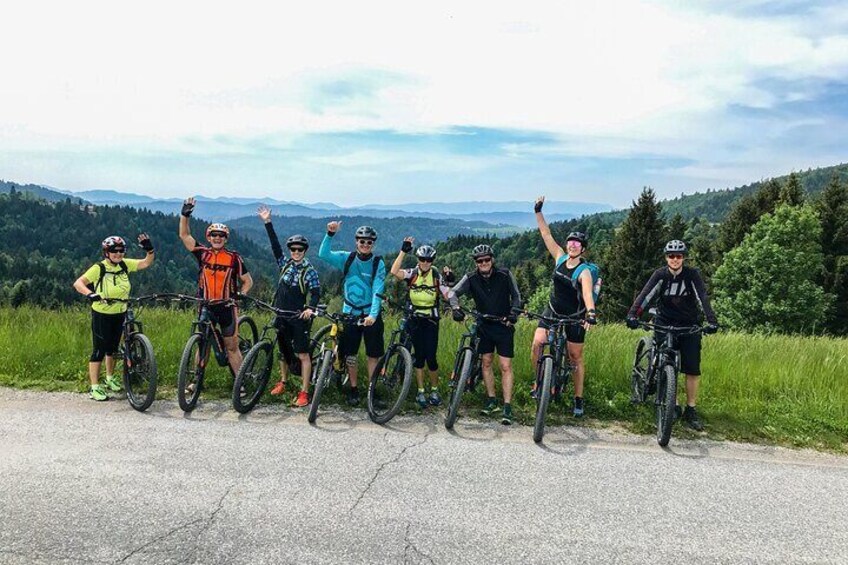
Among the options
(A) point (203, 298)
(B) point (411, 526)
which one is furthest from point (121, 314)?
(B) point (411, 526)

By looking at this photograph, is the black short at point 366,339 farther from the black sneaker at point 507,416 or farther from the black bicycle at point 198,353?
the black sneaker at point 507,416

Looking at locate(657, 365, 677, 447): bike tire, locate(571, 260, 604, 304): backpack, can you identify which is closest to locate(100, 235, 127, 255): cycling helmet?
locate(571, 260, 604, 304): backpack

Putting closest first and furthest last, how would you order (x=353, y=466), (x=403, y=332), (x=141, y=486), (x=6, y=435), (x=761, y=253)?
(x=141, y=486), (x=353, y=466), (x=6, y=435), (x=403, y=332), (x=761, y=253)

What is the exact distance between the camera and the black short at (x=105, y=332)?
25.1ft

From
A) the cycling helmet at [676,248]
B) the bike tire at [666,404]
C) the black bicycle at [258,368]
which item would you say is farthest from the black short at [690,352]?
the black bicycle at [258,368]

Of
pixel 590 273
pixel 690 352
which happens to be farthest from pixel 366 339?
pixel 690 352

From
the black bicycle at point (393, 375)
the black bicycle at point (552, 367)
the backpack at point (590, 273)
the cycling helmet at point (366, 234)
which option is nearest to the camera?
the black bicycle at point (552, 367)

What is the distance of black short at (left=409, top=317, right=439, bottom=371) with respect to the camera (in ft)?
24.7

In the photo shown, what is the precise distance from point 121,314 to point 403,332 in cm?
410

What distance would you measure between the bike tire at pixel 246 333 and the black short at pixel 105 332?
165 cm

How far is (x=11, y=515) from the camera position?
4.36m

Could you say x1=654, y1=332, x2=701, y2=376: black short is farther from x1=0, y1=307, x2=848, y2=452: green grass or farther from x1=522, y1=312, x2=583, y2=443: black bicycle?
x1=522, y1=312, x2=583, y2=443: black bicycle

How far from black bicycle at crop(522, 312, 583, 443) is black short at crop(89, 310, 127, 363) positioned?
5829mm

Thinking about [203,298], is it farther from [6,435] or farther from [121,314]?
[6,435]
